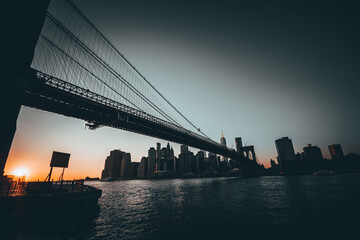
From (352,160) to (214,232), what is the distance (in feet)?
574

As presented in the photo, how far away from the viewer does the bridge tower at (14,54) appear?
12.0 meters

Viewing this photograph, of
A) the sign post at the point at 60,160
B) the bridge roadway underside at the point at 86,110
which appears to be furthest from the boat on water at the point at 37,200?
the bridge roadway underside at the point at 86,110

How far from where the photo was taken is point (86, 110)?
24703mm

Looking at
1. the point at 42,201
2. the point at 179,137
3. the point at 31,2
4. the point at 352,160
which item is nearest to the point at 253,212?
the point at 42,201

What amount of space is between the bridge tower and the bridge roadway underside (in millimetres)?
1553

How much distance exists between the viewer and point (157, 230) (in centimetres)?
985

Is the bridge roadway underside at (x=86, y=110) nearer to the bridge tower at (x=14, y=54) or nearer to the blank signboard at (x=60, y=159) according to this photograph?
the bridge tower at (x=14, y=54)

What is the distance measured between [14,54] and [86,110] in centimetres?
1275

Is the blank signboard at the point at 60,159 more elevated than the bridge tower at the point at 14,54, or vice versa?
the bridge tower at the point at 14,54

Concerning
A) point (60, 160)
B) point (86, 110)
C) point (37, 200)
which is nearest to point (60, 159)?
point (60, 160)

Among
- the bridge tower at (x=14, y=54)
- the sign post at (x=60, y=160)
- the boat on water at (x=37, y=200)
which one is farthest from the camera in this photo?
the sign post at (x=60, y=160)

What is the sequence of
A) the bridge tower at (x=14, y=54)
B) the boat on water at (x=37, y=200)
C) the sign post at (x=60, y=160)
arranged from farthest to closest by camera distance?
the sign post at (x=60, y=160) < the bridge tower at (x=14, y=54) < the boat on water at (x=37, y=200)

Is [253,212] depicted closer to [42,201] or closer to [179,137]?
[42,201]

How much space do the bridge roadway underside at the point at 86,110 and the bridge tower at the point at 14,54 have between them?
5.09 ft
